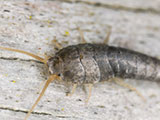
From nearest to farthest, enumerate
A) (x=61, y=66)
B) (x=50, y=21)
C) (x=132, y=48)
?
(x=61, y=66) → (x=50, y=21) → (x=132, y=48)

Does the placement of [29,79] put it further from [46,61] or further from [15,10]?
[15,10]

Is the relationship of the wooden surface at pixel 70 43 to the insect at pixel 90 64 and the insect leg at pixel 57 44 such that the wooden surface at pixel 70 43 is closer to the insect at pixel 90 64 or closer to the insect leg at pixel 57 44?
the insect leg at pixel 57 44

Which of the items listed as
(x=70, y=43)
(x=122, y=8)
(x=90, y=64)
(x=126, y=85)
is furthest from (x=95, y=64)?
(x=122, y=8)

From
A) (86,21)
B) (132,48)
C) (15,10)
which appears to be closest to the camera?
(15,10)

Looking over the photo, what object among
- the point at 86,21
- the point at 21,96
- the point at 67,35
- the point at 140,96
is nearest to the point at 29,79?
the point at 21,96

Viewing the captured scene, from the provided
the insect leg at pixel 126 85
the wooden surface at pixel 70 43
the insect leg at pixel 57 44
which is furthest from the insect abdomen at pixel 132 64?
the insect leg at pixel 57 44

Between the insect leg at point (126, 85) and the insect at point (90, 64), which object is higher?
the insect at point (90, 64)

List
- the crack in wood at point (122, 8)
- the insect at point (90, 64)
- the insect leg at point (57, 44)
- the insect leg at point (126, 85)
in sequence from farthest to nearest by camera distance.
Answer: the crack in wood at point (122, 8) < the insect leg at point (126, 85) < the insect leg at point (57, 44) < the insect at point (90, 64)

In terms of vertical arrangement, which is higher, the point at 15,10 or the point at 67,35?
the point at 15,10

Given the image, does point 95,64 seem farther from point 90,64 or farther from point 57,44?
point 57,44
